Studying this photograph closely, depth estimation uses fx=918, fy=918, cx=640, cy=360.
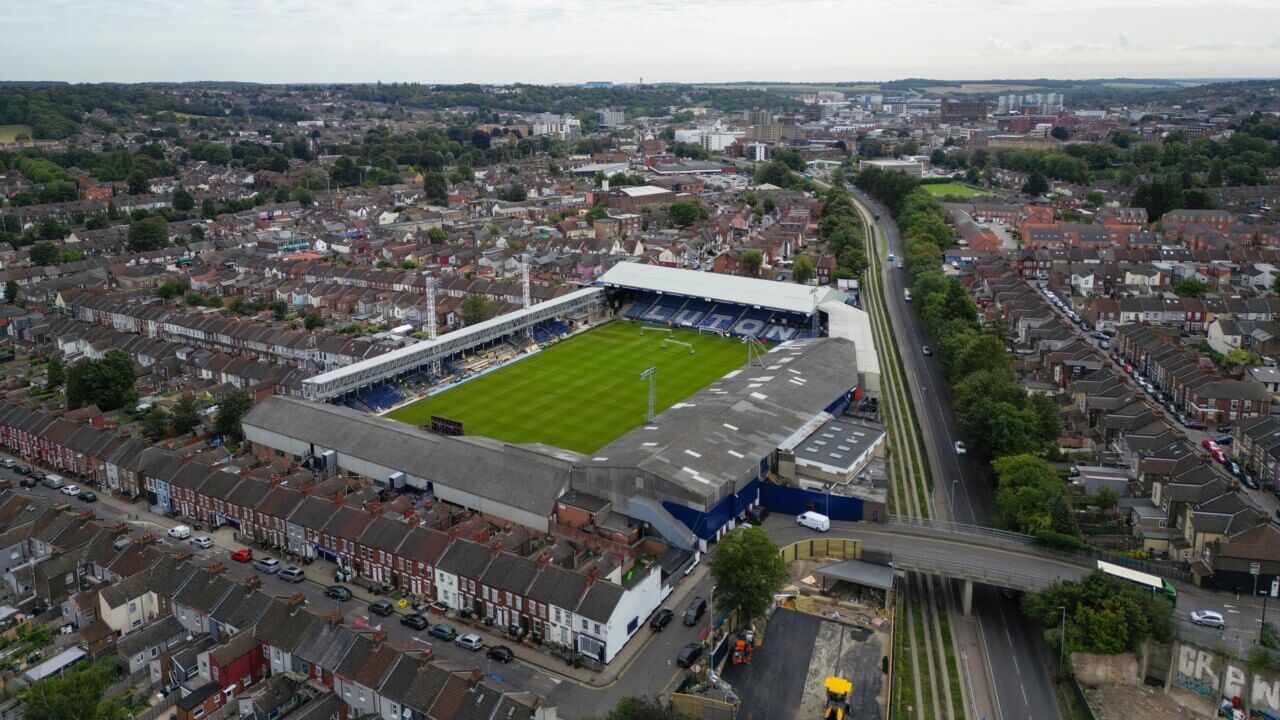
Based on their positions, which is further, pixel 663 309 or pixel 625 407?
pixel 663 309

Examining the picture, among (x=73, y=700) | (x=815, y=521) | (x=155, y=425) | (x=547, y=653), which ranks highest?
(x=73, y=700)

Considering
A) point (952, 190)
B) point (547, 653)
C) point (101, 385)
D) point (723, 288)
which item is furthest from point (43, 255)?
point (952, 190)

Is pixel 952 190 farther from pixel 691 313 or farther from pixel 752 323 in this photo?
pixel 752 323

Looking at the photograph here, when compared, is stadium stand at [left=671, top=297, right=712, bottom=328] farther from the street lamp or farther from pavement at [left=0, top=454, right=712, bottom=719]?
the street lamp

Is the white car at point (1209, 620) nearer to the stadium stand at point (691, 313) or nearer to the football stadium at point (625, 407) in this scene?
the football stadium at point (625, 407)

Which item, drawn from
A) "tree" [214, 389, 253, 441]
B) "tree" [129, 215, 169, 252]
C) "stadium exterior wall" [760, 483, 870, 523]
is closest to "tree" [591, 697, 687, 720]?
"stadium exterior wall" [760, 483, 870, 523]

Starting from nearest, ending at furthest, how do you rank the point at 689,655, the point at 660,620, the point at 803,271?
the point at 689,655 < the point at 660,620 < the point at 803,271
